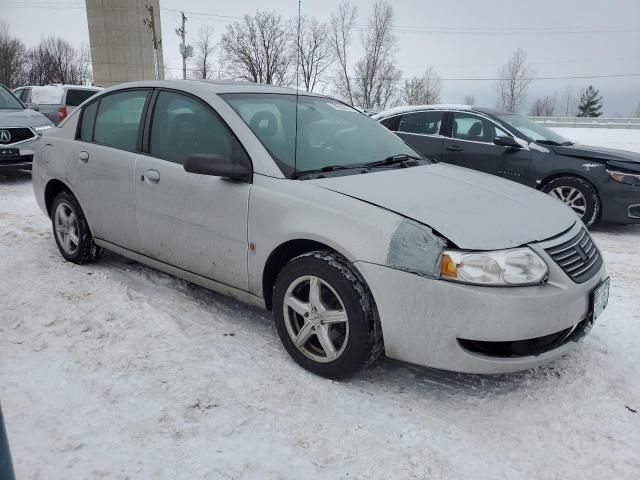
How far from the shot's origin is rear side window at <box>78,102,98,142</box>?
426 centimetres

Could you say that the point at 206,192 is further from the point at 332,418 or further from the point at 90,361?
the point at 332,418

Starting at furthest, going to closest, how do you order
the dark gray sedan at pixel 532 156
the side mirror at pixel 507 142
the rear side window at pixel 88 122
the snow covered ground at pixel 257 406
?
the side mirror at pixel 507 142
the dark gray sedan at pixel 532 156
the rear side window at pixel 88 122
the snow covered ground at pixel 257 406

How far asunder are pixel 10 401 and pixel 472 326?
2.22m

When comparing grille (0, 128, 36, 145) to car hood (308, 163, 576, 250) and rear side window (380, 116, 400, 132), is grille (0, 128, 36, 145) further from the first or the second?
car hood (308, 163, 576, 250)

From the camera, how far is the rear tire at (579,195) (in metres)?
6.27

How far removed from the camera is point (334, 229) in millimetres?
2631

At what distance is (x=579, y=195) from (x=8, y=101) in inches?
364

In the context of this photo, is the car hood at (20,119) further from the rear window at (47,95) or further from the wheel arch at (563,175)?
the wheel arch at (563,175)

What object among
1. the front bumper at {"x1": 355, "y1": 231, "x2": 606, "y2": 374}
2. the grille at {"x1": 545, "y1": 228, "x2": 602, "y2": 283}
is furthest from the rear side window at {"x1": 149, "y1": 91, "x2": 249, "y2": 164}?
the grille at {"x1": 545, "y1": 228, "x2": 602, "y2": 283}

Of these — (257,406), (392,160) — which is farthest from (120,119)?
(257,406)

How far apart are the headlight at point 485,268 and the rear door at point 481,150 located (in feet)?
15.2

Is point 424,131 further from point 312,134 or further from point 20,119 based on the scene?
point 20,119

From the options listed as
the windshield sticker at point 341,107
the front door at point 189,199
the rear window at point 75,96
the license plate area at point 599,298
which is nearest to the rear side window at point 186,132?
the front door at point 189,199

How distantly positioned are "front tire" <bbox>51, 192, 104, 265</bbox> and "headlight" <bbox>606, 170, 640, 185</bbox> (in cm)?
565
